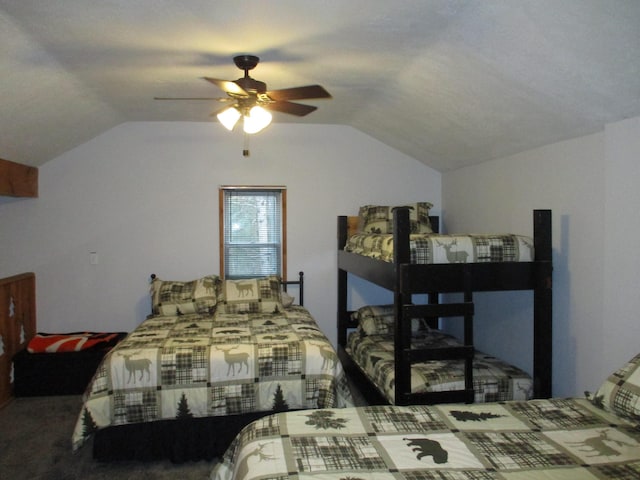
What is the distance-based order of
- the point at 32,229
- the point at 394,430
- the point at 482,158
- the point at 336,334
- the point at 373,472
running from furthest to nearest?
the point at 336,334 < the point at 32,229 < the point at 482,158 < the point at 394,430 < the point at 373,472

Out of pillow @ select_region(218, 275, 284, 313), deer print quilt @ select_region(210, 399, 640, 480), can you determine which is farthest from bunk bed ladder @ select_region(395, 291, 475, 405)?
Result: pillow @ select_region(218, 275, 284, 313)

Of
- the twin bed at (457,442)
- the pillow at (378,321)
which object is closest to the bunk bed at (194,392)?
the twin bed at (457,442)

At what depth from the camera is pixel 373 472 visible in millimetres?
Answer: 1714

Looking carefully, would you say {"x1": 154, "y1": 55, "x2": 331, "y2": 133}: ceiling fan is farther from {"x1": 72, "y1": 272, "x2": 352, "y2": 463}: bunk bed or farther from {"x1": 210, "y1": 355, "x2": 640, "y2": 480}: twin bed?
{"x1": 210, "y1": 355, "x2": 640, "y2": 480}: twin bed

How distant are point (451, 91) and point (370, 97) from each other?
0.87 meters

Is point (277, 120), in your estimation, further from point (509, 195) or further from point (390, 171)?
point (509, 195)

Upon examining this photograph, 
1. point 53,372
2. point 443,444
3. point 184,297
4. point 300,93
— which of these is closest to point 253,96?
point 300,93

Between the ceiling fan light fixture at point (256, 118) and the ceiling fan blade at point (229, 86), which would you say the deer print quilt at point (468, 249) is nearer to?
the ceiling fan light fixture at point (256, 118)

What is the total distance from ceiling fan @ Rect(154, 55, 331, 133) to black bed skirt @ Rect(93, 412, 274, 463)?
1813mm

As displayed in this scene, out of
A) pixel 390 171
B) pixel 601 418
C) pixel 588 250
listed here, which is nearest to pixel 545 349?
pixel 588 250

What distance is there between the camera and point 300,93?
2.82 meters

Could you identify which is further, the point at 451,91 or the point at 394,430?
the point at 451,91

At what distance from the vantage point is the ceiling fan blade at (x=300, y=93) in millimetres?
2770

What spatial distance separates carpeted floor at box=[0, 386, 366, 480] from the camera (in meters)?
2.91
